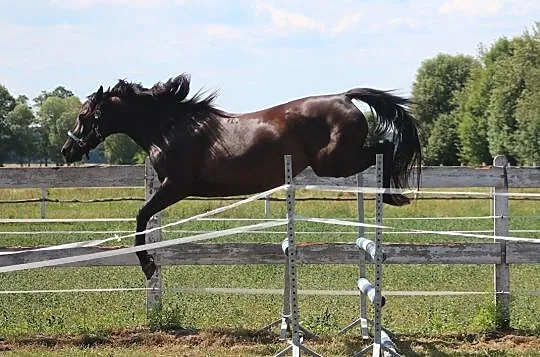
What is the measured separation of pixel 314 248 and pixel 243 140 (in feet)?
4.70

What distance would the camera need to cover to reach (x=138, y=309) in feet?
27.6

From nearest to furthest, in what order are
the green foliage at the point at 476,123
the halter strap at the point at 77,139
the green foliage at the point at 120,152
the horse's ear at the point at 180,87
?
the halter strap at the point at 77,139 → the horse's ear at the point at 180,87 → the green foliage at the point at 120,152 → the green foliage at the point at 476,123

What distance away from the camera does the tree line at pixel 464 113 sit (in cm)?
5425

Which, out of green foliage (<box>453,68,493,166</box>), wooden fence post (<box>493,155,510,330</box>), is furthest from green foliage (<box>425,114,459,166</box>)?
wooden fence post (<box>493,155,510,330</box>)

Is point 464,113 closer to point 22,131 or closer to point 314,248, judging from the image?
point 22,131

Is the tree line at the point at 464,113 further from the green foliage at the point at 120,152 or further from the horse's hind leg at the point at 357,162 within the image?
the horse's hind leg at the point at 357,162

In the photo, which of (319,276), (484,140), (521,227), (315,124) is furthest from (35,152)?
(315,124)

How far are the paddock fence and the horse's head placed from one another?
49cm

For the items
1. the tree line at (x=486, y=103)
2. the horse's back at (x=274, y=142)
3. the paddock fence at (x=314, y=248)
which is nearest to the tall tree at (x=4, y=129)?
the tree line at (x=486, y=103)

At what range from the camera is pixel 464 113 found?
7312 centimetres

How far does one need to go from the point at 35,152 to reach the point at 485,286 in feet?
171

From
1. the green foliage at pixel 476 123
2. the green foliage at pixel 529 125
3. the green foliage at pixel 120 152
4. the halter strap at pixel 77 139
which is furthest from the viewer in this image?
the green foliage at pixel 476 123

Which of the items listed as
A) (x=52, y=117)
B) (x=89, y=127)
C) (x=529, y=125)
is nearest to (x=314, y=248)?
(x=89, y=127)

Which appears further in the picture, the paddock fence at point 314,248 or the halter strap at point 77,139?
the paddock fence at point 314,248
